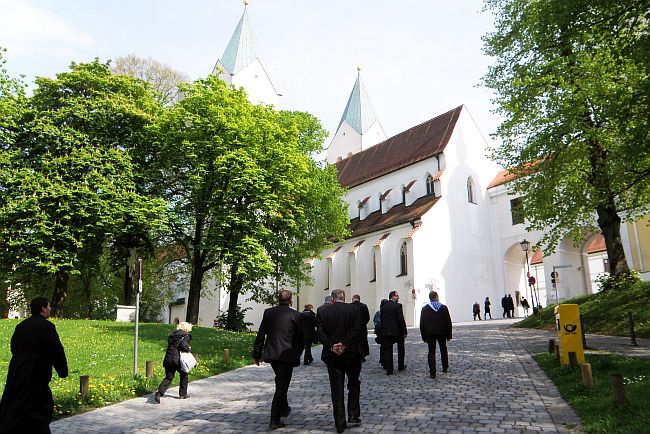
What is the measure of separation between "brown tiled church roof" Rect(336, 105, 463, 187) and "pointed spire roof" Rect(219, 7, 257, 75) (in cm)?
1317

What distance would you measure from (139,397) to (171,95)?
87.0ft

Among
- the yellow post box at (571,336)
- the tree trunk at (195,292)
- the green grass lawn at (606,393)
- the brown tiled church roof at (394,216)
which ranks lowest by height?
the green grass lawn at (606,393)

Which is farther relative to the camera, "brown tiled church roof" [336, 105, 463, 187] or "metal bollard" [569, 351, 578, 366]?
"brown tiled church roof" [336, 105, 463, 187]

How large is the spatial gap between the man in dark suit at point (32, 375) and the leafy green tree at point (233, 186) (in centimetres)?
1734

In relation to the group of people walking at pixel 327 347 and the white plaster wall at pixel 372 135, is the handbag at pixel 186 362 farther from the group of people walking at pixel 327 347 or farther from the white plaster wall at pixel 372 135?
the white plaster wall at pixel 372 135

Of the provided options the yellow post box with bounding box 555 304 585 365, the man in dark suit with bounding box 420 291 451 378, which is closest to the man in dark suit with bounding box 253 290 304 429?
the man in dark suit with bounding box 420 291 451 378

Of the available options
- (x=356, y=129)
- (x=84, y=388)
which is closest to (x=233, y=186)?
(x=84, y=388)

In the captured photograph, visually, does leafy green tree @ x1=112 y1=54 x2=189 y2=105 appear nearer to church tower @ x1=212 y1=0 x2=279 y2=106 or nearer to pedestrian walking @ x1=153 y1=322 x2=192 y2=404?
church tower @ x1=212 y1=0 x2=279 y2=106

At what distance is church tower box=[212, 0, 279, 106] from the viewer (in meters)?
47.1

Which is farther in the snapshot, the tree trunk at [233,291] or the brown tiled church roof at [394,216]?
the brown tiled church roof at [394,216]

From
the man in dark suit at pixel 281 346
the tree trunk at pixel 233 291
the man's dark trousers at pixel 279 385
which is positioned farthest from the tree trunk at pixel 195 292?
the man's dark trousers at pixel 279 385

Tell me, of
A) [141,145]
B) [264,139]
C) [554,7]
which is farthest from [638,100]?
[141,145]

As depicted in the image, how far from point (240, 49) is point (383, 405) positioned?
44.7m

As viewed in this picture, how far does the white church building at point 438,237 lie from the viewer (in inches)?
1379
